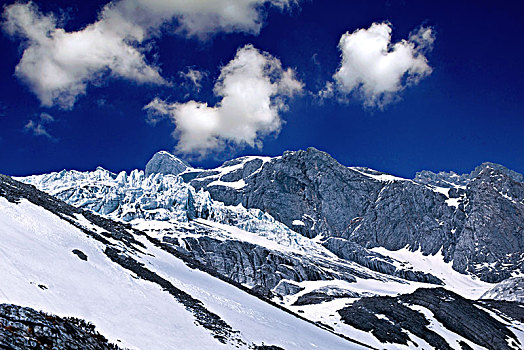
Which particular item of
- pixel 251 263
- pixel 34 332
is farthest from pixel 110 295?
pixel 251 263

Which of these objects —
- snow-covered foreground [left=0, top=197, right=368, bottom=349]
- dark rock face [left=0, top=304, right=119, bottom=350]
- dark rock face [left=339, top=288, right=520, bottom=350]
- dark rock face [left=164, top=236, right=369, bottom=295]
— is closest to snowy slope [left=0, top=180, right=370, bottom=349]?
snow-covered foreground [left=0, top=197, right=368, bottom=349]

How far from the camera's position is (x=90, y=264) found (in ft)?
112

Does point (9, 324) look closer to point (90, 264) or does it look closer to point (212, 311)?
point (90, 264)

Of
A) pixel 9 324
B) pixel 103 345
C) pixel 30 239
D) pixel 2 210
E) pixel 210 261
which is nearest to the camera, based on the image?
pixel 9 324

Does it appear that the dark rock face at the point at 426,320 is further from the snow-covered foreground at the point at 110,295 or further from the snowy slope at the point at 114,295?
the snowy slope at the point at 114,295

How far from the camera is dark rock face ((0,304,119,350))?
39.0 feet

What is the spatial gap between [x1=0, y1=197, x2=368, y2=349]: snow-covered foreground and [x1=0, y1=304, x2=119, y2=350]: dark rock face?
5737mm

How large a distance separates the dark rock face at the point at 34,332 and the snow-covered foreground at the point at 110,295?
5.74 metres

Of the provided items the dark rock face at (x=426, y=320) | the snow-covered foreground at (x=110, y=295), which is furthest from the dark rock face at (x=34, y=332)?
the dark rock face at (x=426, y=320)

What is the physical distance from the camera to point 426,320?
77625 mm

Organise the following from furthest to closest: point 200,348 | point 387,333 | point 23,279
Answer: point 387,333
point 200,348
point 23,279

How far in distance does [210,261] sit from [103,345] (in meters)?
166

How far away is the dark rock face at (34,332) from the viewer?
39.0 ft

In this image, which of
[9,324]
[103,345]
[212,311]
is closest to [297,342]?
[212,311]
